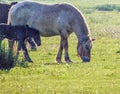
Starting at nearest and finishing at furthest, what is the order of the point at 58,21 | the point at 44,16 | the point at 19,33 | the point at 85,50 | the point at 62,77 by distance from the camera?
1. the point at 62,77
2. the point at 19,33
3. the point at 85,50
4. the point at 58,21
5. the point at 44,16

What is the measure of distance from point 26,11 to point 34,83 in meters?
7.70

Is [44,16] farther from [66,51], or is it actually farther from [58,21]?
[66,51]

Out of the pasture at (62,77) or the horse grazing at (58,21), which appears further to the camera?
the horse grazing at (58,21)

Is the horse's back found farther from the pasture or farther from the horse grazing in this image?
the pasture

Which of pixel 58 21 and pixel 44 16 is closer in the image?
pixel 58 21

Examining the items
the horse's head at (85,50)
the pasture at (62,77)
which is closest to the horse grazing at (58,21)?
the horse's head at (85,50)

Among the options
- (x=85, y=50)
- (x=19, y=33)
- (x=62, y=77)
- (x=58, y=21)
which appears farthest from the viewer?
(x=58, y=21)

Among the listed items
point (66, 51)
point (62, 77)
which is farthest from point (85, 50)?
point (62, 77)

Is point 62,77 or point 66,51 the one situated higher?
point 62,77

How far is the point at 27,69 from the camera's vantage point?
17.1 m

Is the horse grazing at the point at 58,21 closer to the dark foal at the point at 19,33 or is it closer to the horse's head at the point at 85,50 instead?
the horse's head at the point at 85,50

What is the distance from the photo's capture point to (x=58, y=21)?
20938 millimetres

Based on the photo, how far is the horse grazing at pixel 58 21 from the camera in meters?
20.7

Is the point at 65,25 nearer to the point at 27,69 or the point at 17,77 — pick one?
the point at 27,69
